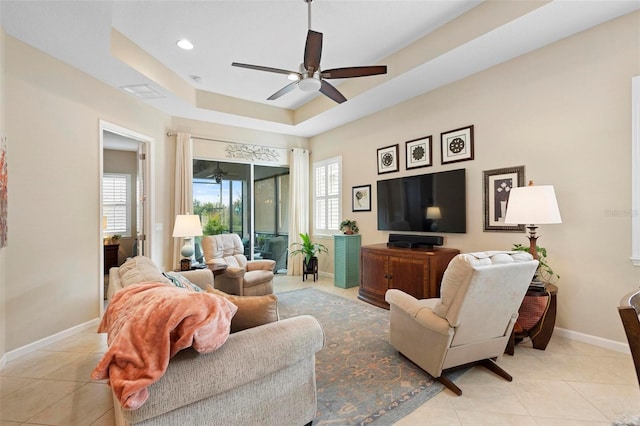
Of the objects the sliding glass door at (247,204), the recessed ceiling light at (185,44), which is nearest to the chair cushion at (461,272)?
the recessed ceiling light at (185,44)

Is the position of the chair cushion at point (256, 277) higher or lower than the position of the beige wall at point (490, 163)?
lower

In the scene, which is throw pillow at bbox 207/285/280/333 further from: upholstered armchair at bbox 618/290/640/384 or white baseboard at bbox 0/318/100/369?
white baseboard at bbox 0/318/100/369

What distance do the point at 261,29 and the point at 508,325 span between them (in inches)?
146

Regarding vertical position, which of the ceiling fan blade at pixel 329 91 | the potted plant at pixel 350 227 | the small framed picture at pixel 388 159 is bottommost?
the potted plant at pixel 350 227

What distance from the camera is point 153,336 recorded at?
114 centimetres

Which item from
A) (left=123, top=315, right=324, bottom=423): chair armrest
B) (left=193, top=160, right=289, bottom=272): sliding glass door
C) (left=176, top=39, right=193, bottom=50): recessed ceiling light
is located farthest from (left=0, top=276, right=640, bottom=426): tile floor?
(left=176, top=39, right=193, bottom=50): recessed ceiling light

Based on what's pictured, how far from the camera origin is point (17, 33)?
106 inches

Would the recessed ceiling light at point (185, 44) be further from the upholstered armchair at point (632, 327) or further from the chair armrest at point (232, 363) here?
the upholstered armchair at point (632, 327)

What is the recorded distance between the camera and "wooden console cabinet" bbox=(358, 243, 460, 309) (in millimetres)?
3561

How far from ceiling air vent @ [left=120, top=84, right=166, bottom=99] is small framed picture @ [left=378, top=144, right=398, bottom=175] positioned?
11.3 feet

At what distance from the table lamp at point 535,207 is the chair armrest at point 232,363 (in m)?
2.17

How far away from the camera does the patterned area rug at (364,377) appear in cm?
188

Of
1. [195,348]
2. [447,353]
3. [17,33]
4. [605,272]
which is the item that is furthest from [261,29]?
[605,272]

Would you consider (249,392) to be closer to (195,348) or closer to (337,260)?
(195,348)
